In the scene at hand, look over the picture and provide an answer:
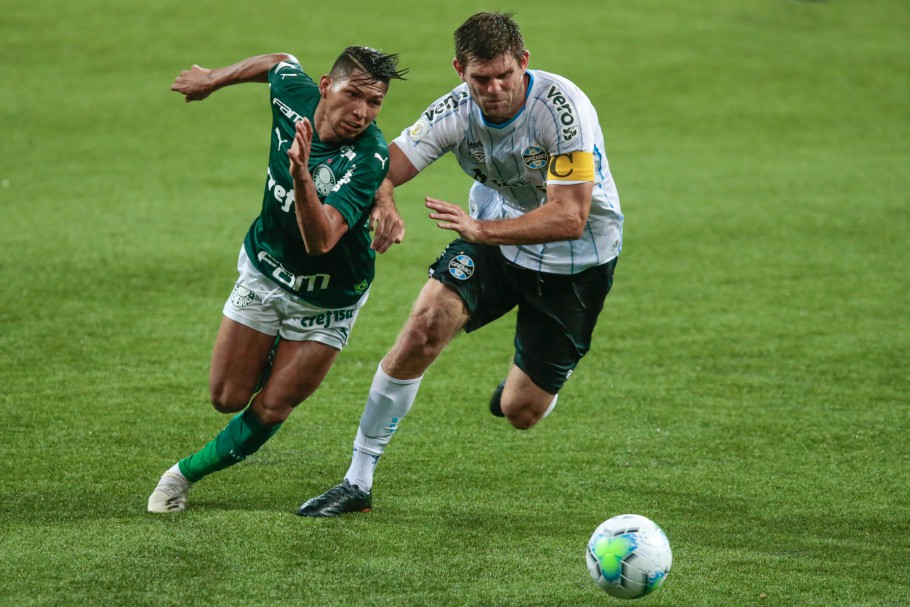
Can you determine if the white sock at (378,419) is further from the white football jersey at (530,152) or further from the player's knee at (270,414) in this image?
the white football jersey at (530,152)

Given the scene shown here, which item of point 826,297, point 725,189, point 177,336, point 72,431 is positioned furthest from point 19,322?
point 725,189

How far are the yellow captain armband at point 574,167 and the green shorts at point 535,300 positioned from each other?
0.81m

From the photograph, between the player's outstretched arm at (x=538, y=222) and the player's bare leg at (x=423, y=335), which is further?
the player's bare leg at (x=423, y=335)

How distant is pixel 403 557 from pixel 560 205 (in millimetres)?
1654

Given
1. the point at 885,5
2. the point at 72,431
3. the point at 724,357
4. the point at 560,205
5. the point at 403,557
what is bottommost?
the point at 885,5

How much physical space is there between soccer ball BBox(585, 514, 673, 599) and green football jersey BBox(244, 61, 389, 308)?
5.52ft

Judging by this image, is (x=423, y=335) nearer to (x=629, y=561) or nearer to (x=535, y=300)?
(x=535, y=300)

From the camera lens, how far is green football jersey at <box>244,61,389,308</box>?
4961mm

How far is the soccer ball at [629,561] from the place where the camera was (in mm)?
4215

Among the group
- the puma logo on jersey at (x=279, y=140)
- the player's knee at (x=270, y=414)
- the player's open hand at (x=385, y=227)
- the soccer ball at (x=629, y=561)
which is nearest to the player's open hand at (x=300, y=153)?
the player's open hand at (x=385, y=227)

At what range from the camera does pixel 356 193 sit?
4.83m

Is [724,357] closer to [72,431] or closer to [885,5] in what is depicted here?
[72,431]

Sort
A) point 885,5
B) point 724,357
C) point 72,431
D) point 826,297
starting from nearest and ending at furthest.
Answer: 1. point 72,431
2. point 724,357
3. point 826,297
4. point 885,5

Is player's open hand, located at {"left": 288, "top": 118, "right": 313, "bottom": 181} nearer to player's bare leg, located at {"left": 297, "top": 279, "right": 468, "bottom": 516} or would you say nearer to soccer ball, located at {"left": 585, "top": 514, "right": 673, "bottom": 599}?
player's bare leg, located at {"left": 297, "top": 279, "right": 468, "bottom": 516}
